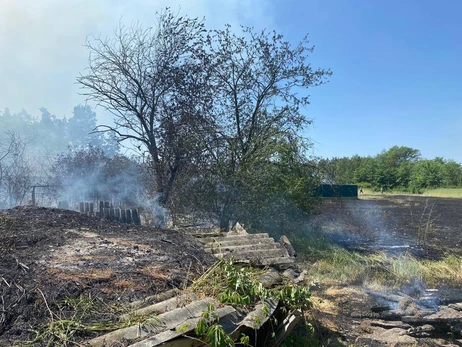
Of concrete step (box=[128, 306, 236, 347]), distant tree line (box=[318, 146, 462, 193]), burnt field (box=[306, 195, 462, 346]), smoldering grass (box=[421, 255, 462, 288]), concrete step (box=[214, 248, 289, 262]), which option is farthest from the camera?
distant tree line (box=[318, 146, 462, 193])

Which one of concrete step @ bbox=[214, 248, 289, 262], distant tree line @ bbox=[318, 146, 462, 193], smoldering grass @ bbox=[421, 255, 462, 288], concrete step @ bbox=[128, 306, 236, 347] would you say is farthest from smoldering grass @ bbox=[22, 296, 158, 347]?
distant tree line @ bbox=[318, 146, 462, 193]

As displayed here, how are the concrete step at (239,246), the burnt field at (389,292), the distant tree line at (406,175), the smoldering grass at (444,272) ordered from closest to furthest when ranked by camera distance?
the concrete step at (239,246) → the burnt field at (389,292) → the smoldering grass at (444,272) → the distant tree line at (406,175)

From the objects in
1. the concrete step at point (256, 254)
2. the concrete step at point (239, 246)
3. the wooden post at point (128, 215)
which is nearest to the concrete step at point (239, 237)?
the concrete step at point (239, 246)

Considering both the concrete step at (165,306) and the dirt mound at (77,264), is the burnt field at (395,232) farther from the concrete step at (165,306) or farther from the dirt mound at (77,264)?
the concrete step at (165,306)

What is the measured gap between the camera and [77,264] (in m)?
3.82

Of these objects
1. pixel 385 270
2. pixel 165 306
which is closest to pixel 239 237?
pixel 165 306

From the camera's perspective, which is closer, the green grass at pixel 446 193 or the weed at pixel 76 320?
the weed at pixel 76 320

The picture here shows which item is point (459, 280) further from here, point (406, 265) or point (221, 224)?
point (221, 224)

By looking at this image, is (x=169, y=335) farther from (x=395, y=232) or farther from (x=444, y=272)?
(x=395, y=232)

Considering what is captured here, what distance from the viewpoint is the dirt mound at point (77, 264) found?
290cm

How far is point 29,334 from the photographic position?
254 centimetres

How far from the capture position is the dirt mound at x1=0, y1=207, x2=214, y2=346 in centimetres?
290

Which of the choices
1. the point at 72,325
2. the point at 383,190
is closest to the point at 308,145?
the point at 72,325

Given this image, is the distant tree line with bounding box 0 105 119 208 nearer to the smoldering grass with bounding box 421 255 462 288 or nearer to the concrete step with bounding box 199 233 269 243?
the concrete step with bounding box 199 233 269 243
